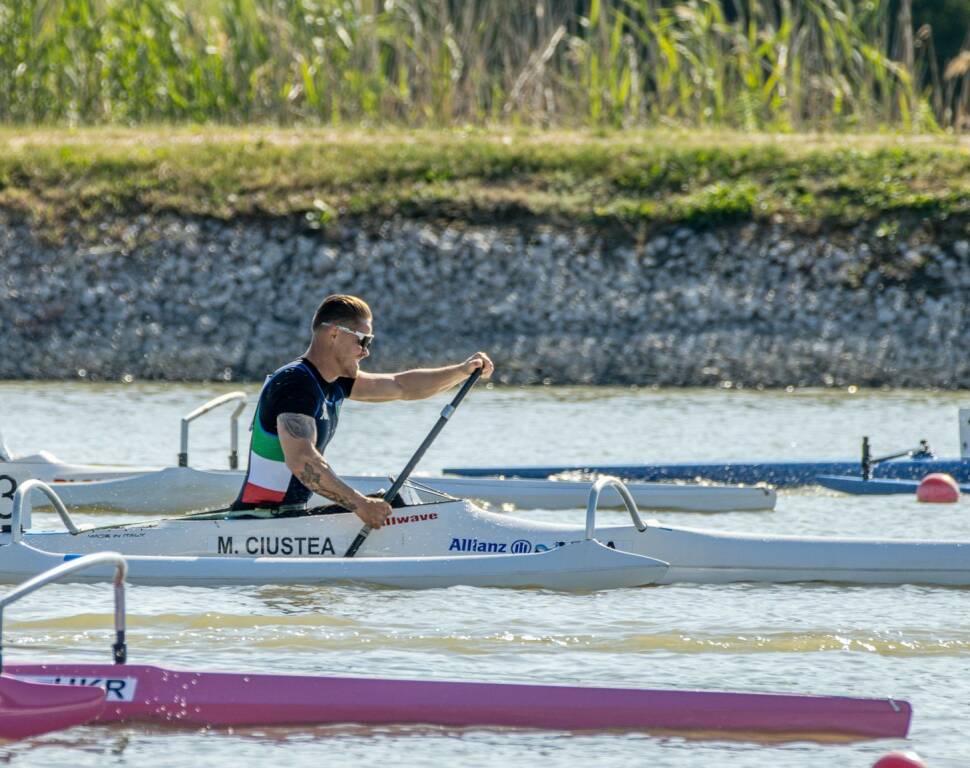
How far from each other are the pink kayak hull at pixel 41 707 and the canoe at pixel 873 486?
7261mm

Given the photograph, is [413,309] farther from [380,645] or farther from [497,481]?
[380,645]

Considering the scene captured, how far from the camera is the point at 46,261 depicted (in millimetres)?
21828

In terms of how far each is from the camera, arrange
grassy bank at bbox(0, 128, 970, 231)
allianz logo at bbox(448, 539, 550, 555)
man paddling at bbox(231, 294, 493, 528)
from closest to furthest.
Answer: man paddling at bbox(231, 294, 493, 528)
allianz logo at bbox(448, 539, 550, 555)
grassy bank at bbox(0, 128, 970, 231)

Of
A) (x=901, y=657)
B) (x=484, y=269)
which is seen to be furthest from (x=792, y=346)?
(x=901, y=657)

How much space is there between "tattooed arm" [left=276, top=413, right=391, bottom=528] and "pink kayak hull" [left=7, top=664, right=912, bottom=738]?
2.10m

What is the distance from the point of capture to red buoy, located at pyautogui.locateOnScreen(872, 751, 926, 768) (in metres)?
6.09

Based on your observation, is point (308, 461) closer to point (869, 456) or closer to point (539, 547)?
point (539, 547)

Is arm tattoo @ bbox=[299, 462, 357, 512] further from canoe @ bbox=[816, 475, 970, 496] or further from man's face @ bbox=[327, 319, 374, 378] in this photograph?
canoe @ bbox=[816, 475, 970, 496]

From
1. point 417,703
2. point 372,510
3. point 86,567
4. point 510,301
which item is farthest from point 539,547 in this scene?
point 510,301

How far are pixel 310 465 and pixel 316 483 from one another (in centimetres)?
8

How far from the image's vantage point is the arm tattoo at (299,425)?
8.96 metres

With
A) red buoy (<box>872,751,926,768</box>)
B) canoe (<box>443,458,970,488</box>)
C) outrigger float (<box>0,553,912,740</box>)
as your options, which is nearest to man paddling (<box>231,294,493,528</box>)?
outrigger float (<box>0,553,912,740</box>)

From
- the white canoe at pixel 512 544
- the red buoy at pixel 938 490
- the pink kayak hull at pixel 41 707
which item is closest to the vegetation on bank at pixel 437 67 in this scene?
the red buoy at pixel 938 490

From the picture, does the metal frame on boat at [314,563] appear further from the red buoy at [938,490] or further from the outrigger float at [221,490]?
the red buoy at [938,490]
